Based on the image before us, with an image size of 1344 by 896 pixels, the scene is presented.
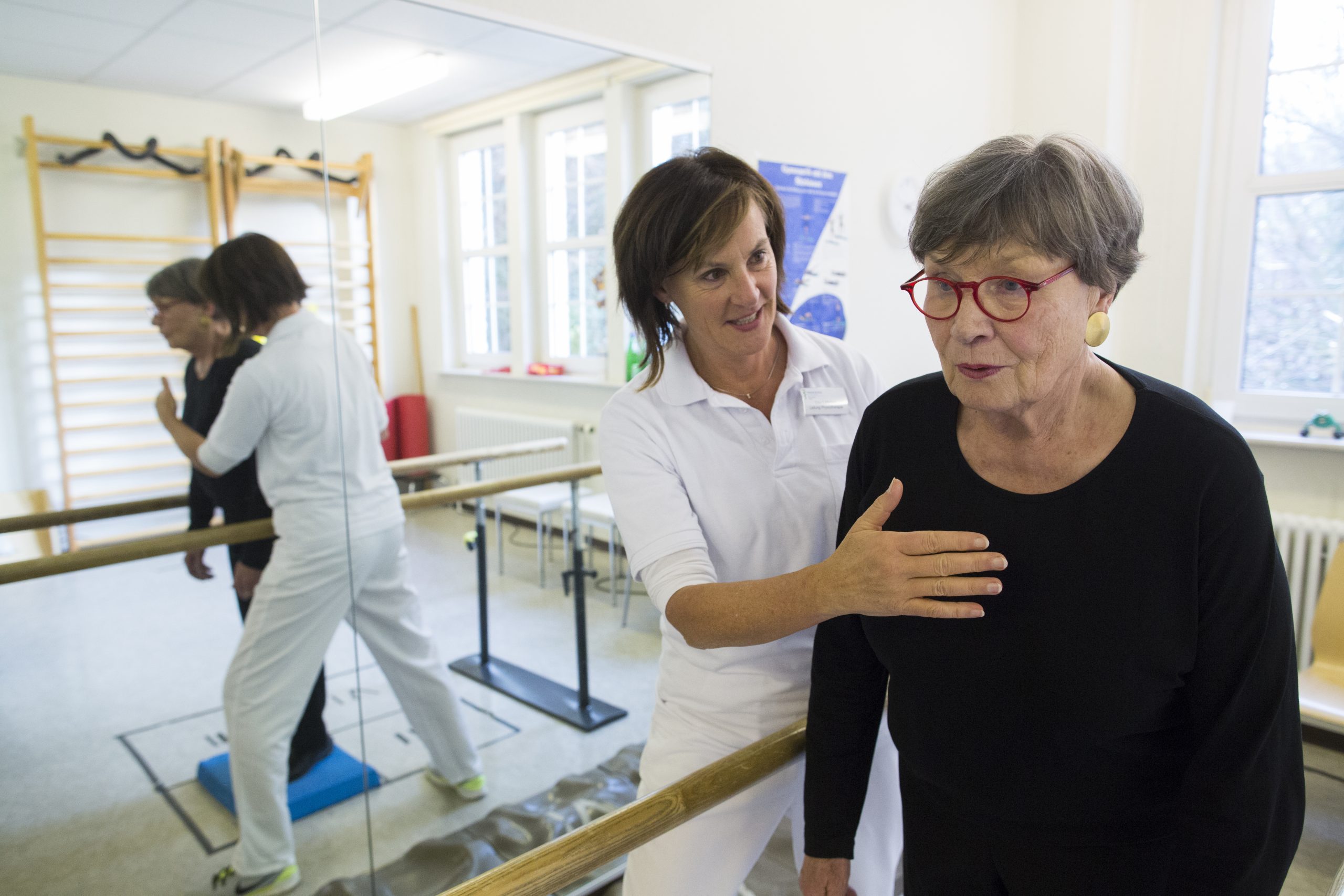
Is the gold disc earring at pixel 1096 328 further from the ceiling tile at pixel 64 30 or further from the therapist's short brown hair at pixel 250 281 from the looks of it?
the ceiling tile at pixel 64 30

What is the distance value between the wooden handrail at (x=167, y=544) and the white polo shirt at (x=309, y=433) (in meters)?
0.06

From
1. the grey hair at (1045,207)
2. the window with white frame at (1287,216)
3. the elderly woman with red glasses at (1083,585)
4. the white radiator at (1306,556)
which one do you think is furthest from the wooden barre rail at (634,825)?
the window with white frame at (1287,216)

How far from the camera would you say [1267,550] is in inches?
33.9

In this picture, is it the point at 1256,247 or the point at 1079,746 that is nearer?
the point at 1079,746

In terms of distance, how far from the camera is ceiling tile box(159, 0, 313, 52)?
1.49 meters

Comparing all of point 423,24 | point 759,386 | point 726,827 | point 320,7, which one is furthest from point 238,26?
point 726,827

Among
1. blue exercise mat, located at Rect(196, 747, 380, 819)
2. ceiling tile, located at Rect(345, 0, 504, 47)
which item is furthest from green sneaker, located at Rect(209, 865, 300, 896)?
ceiling tile, located at Rect(345, 0, 504, 47)

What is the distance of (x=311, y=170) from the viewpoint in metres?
1.70

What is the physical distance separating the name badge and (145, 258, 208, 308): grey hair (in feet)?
3.56

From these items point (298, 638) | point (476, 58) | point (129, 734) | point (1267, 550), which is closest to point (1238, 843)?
point (1267, 550)

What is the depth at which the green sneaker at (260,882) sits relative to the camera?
Answer: 5.67 feet

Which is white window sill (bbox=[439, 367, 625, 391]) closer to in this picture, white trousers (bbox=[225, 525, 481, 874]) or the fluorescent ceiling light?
white trousers (bbox=[225, 525, 481, 874])

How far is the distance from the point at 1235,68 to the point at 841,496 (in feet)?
10.7

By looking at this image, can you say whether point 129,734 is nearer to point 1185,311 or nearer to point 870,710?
point 870,710
